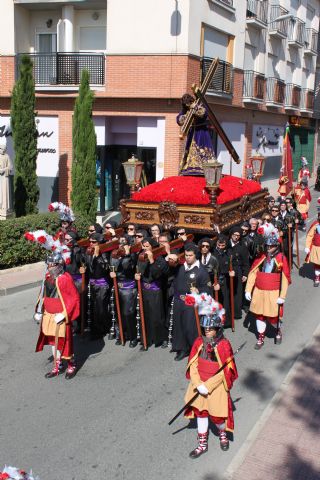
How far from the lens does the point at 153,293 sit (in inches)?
325

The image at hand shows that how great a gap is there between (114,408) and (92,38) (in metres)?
15.8

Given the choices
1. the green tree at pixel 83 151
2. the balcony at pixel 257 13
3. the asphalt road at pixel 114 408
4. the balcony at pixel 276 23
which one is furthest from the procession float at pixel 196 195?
the balcony at pixel 276 23

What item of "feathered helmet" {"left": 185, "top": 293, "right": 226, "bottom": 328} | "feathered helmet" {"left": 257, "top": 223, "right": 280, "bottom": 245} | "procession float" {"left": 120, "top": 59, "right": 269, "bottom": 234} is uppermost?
"procession float" {"left": 120, "top": 59, "right": 269, "bottom": 234}

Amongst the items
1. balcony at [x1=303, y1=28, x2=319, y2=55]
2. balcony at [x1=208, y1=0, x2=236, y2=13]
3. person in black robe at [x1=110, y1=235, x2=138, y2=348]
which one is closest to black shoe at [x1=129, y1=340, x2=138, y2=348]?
person in black robe at [x1=110, y1=235, x2=138, y2=348]

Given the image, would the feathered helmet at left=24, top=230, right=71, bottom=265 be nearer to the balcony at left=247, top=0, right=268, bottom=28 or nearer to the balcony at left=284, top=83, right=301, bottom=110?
the balcony at left=247, top=0, right=268, bottom=28

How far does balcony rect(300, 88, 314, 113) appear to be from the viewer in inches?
1304

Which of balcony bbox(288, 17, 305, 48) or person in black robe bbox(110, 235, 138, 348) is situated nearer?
person in black robe bbox(110, 235, 138, 348)

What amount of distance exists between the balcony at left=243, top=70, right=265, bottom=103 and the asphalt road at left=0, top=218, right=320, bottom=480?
53.8 feet

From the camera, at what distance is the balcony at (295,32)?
29619mm

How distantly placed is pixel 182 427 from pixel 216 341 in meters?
1.25

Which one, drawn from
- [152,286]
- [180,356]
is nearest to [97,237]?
[152,286]

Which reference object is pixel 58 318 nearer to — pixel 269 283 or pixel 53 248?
pixel 53 248

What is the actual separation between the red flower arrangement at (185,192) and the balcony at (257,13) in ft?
46.6

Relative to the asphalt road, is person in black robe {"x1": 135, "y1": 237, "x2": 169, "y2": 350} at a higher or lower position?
higher
